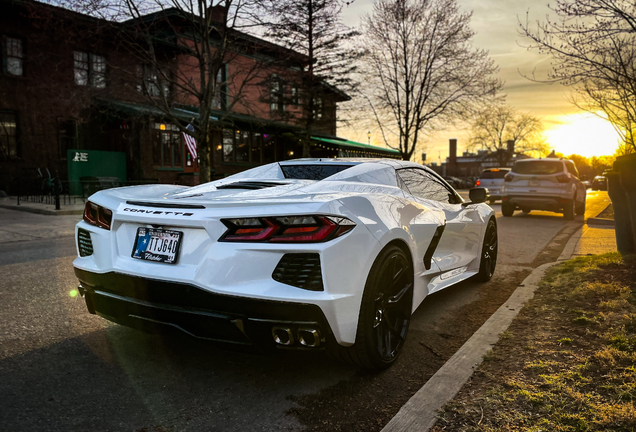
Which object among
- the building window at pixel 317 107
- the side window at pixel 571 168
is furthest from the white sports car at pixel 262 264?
the building window at pixel 317 107

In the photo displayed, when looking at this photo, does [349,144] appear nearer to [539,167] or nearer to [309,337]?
[539,167]

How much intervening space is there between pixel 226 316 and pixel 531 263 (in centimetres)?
608

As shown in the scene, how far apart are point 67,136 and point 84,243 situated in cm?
2168

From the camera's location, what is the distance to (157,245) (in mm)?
2947

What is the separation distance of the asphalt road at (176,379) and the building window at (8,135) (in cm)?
1897

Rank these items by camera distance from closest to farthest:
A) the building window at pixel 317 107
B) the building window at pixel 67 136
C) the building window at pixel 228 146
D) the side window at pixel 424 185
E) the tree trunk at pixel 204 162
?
1. the side window at pixel 424 185
2. the tree trunk at pixel 204 162
3. the building window at pixel 67 136
4. the building window at pixel 317 107
5. the building window at pixel 228 146

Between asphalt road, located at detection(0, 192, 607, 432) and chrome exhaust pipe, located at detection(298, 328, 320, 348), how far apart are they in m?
0.11

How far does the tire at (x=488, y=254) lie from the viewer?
18.9 feet

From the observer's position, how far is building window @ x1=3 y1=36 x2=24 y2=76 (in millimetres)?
20516

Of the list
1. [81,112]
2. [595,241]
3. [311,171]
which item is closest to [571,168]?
[595,241]

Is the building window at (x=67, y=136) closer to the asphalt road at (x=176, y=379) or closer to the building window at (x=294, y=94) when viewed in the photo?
the building window at (x=294, y=94)

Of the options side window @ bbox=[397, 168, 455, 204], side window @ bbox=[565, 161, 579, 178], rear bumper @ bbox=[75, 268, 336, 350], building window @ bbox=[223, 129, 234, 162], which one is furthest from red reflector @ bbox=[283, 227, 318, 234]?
building window @ bbox=[223, 129, 234, 162]

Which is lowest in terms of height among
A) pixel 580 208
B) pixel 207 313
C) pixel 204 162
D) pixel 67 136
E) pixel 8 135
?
pixel 580 208

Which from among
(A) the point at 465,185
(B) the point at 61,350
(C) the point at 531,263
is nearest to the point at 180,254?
(B) the point at 61,350
